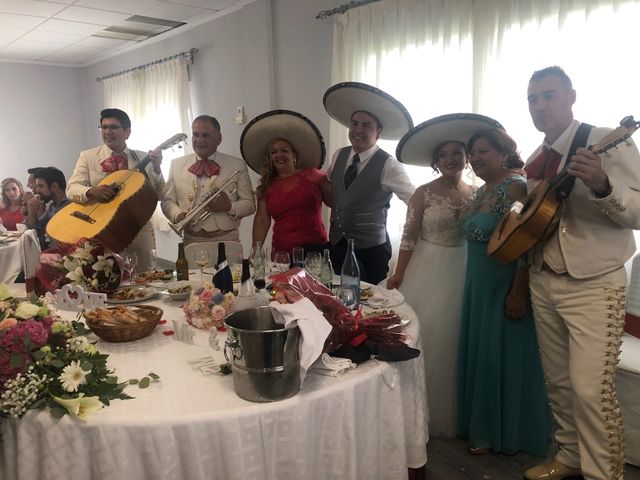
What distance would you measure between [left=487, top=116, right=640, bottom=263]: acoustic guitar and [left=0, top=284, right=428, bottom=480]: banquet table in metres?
0.76

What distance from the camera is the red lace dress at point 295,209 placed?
278cm

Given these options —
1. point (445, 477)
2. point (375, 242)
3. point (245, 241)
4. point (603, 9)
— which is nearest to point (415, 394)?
point (445, 477)

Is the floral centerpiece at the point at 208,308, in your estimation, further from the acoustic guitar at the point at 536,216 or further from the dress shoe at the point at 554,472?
the dress shoe at the point at 554,472

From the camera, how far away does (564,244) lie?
171cm

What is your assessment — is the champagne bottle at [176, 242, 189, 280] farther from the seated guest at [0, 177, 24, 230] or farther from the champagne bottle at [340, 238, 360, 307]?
the seated guest at [0, 177, 24, 230]

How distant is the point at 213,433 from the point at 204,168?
218 cm

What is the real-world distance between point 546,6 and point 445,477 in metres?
2.57

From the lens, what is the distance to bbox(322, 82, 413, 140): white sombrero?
8.43 feet

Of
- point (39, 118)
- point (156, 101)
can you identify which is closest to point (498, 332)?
point (156, 101)

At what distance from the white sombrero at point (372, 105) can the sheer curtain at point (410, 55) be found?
2.42ft

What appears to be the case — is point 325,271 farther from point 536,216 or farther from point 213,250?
point 213,250

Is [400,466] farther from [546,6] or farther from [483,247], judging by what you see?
[546,6]

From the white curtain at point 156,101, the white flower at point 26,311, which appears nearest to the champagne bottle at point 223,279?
the white flower at point 26,311

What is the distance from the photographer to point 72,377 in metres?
1.14
